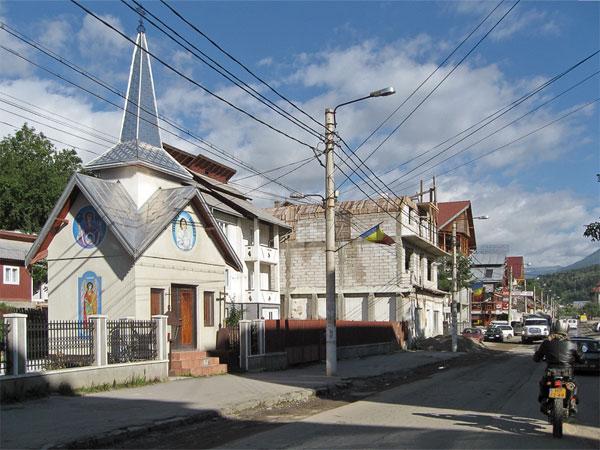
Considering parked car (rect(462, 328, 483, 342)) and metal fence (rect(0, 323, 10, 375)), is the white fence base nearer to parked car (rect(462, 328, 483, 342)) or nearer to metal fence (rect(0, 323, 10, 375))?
metal fence (rect(0, 323, 10, 375))

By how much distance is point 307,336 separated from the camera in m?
24.1

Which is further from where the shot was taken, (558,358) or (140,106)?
(140,106)

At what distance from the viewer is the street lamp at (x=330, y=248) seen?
62.6 ft

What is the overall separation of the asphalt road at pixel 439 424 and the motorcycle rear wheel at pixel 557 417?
0.43ft

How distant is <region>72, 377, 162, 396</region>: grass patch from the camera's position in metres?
13.9

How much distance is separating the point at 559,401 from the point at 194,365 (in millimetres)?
11587

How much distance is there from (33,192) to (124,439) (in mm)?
42326

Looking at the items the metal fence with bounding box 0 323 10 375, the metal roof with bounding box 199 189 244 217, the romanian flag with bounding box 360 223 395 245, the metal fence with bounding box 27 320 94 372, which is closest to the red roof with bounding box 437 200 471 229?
the metal roof with bounding box 199 189 244 217

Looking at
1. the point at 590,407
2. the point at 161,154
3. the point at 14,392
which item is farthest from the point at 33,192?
the point at 590,407

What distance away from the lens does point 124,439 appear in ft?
30.8

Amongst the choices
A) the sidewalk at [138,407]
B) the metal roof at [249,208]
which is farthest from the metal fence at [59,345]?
the metal roof at [249,208]

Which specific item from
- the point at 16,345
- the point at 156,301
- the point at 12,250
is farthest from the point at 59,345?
the point at 12,250

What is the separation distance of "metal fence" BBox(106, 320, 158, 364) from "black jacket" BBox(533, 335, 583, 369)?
10.7 meters

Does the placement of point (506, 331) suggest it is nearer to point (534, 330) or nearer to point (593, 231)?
point (534, 330)
